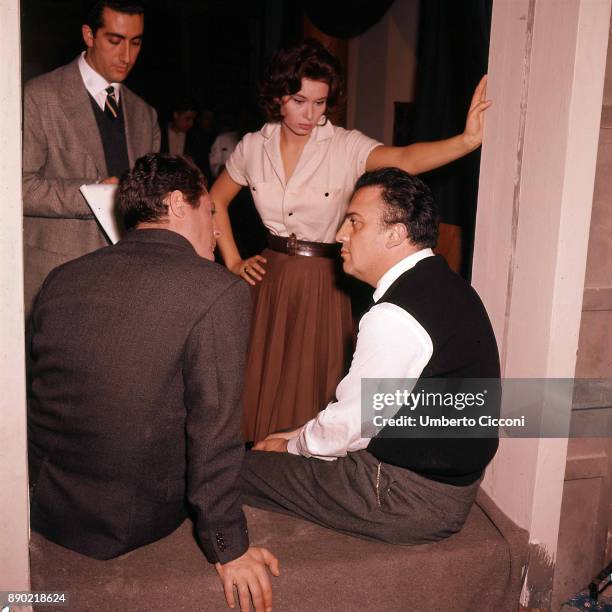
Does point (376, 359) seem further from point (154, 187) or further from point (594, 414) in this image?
point (594, 414)

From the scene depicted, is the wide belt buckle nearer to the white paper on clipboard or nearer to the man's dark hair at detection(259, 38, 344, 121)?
the man's dark hair at detection(259, 38, 344, 121)

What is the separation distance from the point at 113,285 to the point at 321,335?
48.6 inches

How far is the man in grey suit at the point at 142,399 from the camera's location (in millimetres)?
1614

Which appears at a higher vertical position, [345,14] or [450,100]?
[345,14]

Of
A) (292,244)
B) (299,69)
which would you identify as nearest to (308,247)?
(292,244)

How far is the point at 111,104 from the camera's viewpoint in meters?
2.67

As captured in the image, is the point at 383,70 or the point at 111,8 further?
the point at 383,70

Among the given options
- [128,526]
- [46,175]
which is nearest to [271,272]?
[46,175]

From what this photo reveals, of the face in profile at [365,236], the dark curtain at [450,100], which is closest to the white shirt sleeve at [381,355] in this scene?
the face in profile at [365,236]

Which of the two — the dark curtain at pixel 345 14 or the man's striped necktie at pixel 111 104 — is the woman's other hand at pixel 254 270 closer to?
the man's striped necktie at pixel 111 104

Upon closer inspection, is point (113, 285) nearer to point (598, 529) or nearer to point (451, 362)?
point (451, 362)

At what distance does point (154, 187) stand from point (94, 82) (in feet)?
3.38

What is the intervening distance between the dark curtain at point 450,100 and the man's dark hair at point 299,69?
0.48 meters

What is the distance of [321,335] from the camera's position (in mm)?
2752
